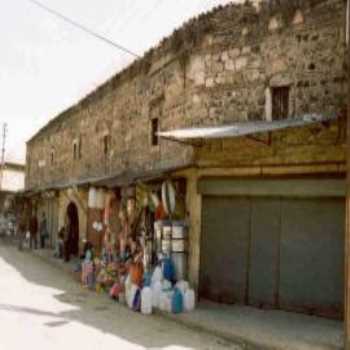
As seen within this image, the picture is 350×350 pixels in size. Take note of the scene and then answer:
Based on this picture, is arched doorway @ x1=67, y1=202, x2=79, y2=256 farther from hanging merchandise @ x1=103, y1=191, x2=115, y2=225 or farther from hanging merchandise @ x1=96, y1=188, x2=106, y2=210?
hanging merchandise @ x1=96, y1=188, x2=106, y2=210

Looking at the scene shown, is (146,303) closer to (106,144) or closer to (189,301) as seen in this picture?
(189,301)

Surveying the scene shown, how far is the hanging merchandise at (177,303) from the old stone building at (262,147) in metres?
1.10

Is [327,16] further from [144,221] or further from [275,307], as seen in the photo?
[144,221]

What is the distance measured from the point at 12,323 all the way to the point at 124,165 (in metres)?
7.81

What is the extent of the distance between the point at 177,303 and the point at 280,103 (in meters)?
4.41

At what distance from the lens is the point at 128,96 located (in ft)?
53.3

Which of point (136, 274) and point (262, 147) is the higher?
point (262, 147)

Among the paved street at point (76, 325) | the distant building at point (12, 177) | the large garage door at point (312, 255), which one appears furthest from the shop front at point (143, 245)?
the distant building at point (12, 177)

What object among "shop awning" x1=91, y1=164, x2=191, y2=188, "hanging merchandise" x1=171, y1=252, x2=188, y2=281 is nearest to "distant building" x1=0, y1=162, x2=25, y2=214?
"shop awning" x1=91, y1=164, x2=191, y2=188

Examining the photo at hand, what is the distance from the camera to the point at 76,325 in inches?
360

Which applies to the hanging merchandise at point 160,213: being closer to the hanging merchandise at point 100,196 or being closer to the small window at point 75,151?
the hanging merchandise at point 100,196

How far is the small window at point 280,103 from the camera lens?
10562 millimetres

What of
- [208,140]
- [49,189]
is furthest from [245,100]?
[49,189]

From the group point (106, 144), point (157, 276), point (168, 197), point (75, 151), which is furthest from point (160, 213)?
point (75, 151)
